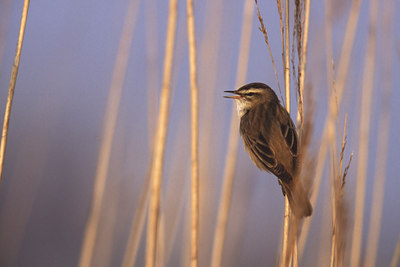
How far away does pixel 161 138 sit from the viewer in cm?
148

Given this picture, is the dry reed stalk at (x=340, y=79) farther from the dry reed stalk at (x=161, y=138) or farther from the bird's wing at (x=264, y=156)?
the dry reed stalk at (x=161, y=138)

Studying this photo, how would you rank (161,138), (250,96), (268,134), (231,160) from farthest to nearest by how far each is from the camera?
(250,96)
(268,134)
(231,160)
(161,138)

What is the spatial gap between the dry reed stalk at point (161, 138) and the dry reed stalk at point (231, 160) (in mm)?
683

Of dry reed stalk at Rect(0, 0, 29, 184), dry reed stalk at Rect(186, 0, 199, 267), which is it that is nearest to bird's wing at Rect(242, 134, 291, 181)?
dry reed stalk at Rect(186, 0, 199, 267)

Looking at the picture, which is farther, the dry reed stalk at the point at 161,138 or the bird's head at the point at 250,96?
the bird's head at the point at 250,96

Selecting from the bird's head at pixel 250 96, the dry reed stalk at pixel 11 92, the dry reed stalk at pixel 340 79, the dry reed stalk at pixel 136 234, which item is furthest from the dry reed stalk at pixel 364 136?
the dry reed stalk at pixel 11 92

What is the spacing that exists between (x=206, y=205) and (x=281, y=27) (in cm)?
120

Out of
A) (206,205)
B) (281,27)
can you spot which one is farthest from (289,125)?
(281,27)

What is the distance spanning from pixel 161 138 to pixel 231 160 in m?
0.97

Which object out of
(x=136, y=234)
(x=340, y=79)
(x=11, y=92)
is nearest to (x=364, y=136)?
(x=340, y=79)

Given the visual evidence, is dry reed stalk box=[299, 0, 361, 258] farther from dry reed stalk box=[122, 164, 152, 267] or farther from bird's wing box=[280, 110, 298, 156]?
dry reed stalk box=[122, 164, 152, 267]

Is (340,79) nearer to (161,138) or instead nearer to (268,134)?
(268,134)

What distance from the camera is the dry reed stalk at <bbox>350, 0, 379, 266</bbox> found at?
2.48 meters

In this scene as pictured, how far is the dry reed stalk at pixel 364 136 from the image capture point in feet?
8.15
